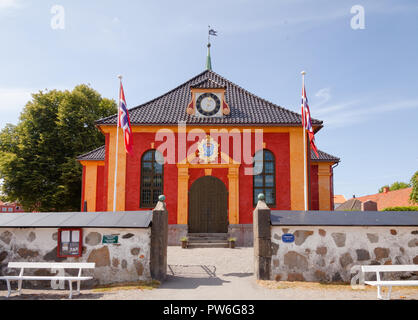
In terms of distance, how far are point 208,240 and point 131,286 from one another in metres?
7.56

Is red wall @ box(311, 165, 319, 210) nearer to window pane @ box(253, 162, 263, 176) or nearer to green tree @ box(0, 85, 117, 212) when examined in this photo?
window pane @ box(253, 162, 263, 176)

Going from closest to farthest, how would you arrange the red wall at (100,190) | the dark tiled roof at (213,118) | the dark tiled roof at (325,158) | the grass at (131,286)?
the grass at (131,286), the dark tiled roof at (213,118), the red wall at (100,190), the dark tiled roof at (325,158)

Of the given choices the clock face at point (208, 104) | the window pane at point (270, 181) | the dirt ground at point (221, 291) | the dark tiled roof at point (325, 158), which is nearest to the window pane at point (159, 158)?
the clock face at point (208, 104)

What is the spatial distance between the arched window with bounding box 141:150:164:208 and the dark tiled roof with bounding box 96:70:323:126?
5.87 ft

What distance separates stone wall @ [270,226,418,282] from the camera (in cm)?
845

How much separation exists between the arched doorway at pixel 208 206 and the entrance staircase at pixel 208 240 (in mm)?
364

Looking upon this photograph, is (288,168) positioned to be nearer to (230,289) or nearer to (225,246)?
(225,246)

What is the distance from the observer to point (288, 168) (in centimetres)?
1683

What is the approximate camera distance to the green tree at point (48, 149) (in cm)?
2392

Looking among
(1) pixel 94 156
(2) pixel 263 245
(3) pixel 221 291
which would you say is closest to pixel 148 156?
(1) pixel 94 156

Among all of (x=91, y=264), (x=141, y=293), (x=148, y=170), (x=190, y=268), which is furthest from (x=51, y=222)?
(x=148, y=170)

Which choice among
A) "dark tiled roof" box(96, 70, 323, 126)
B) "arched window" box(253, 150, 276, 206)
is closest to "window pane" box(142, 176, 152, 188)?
"dark tiled roof" box(96, 70, 323, 126)

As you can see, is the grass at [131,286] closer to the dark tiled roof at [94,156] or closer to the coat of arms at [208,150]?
the coat of arms at [208,150]

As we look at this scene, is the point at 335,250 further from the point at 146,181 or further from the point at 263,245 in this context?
the point at 146,181
